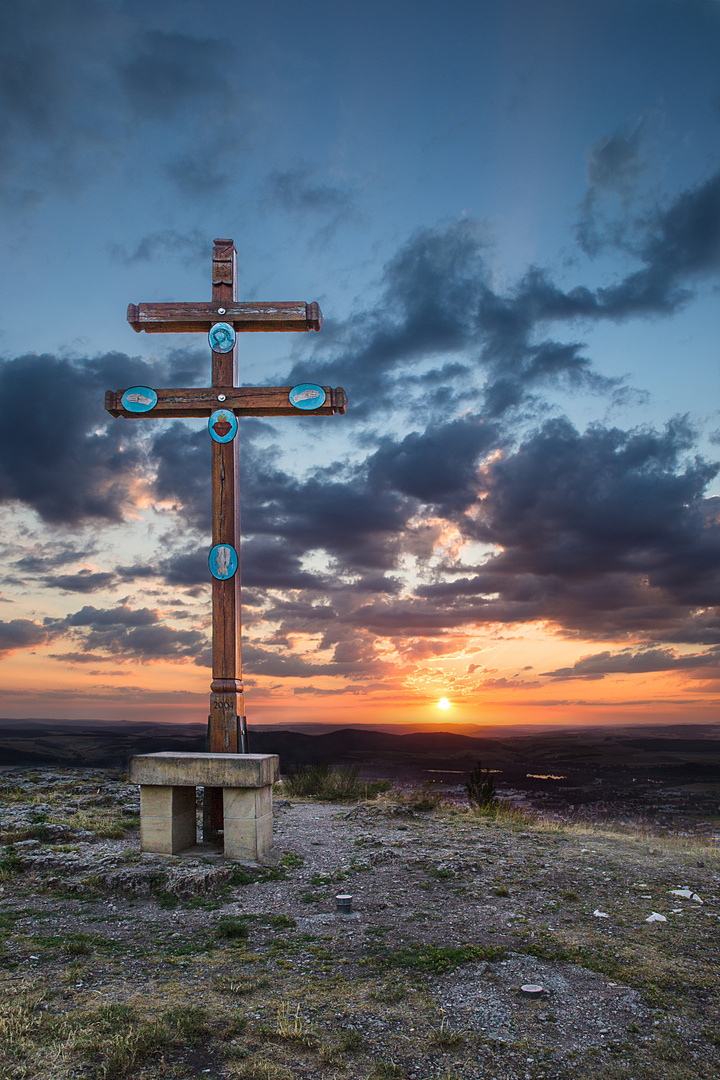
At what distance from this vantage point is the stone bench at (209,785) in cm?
743

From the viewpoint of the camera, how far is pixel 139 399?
922 centimetres

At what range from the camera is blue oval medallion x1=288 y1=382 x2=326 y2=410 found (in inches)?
359

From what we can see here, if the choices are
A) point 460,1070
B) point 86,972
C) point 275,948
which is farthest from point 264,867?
point 460,1070

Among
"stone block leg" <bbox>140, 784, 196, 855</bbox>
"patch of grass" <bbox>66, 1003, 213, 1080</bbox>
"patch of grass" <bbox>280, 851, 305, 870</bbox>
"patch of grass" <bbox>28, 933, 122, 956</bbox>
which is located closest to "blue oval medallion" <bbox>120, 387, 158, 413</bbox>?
"stone block leg" <bbox>140, 784, 196, 855</bbox>

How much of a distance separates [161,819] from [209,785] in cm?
73

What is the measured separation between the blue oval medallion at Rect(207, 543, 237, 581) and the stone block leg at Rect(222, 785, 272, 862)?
2.68 meters

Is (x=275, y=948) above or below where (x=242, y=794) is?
below

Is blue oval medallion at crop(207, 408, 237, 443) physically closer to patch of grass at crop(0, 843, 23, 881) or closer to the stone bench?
the stone bench

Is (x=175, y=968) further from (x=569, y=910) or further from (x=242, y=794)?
(x=569, y=910)

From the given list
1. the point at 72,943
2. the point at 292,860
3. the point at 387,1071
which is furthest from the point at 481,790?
the point at 387,1071

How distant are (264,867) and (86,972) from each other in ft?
9.56

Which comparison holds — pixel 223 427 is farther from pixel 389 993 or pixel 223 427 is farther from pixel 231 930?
pixel 389 993

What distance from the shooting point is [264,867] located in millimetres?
7254

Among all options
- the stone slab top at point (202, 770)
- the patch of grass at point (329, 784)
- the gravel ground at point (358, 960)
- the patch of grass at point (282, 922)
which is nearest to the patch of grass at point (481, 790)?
the patch of grass at point (329, 784)
